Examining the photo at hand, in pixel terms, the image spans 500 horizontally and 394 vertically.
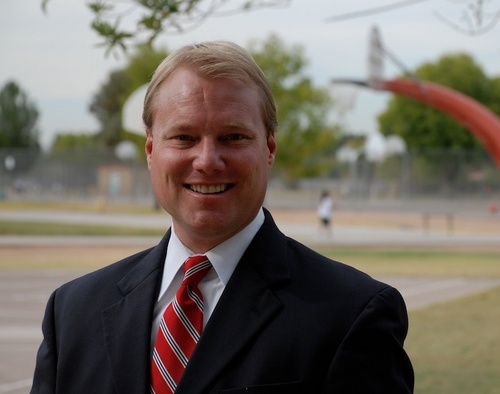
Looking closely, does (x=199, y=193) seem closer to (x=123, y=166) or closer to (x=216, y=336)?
(x=216, y=336)

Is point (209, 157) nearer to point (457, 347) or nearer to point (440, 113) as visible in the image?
point (457, 347)

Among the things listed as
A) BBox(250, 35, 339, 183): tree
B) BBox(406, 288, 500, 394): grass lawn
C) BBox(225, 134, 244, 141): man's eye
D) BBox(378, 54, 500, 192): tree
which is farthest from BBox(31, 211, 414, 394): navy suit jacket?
BBox(378, 54, 500, 192): tree

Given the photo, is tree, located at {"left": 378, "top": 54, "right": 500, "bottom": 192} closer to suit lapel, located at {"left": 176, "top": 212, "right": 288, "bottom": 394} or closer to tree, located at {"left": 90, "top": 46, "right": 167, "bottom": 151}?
tree, located at {"left": 90, "top": 46, "right": 167, "bottom": 151}

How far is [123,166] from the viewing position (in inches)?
2217

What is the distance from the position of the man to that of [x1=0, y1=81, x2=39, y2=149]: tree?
89.6 meters

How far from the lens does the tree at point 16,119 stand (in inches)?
3533

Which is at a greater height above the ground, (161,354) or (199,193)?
(199,193)

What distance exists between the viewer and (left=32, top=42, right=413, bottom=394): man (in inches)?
81.0

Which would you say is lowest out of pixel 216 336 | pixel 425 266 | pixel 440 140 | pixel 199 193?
pixel 440 140

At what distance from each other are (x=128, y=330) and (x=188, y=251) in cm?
22

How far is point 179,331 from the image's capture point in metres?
2.16

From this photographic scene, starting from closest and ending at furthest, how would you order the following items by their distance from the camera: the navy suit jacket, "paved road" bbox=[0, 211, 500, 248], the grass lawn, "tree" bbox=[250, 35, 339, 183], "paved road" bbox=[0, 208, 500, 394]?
the navy suit jacket < the grass lawn < "paved road" bbox=[0, 208, 500, 394] < "paved road" bbox=[0, 211, 500, 248] < "tree" bbox=[250, 35, 339, 183]

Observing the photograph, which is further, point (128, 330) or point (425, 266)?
point (425, 266)

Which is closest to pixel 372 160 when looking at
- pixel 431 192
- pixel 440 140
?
pixel 431 192
